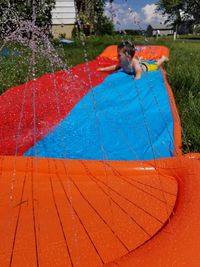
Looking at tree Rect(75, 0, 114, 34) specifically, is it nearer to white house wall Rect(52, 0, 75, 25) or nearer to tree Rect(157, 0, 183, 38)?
white house wall Rect(52, 0, 75, 25)

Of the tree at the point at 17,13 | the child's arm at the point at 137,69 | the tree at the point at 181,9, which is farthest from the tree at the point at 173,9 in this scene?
the child's arm at the point at 137,69

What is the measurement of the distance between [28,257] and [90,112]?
2302 mm

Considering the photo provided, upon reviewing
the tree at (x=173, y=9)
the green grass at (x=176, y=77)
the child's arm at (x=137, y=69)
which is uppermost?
the child's arm at (x=137, y=69)

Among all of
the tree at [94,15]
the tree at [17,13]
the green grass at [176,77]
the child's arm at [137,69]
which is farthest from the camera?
the tree at [94,15]

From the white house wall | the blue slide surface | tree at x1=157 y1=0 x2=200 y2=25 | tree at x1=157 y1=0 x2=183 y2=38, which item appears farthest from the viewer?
tree at x1=157 y1=0 x2=183 y2=38

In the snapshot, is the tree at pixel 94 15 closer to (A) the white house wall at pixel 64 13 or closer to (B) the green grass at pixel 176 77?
(A) the white house wall at pixel 64 13

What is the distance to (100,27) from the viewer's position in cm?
1862

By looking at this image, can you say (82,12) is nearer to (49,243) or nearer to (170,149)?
(170,149)

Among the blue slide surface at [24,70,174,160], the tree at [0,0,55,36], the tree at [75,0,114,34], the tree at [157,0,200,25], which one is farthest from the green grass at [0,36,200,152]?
the tree at [157,0,200,25]

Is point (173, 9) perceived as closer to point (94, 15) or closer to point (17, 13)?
point (94, 15)

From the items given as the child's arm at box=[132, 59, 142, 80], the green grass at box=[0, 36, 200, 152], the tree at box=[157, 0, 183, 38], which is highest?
the child's arm at box=[132, 59, 142, 80]

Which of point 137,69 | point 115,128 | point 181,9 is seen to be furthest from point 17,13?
point 181,9

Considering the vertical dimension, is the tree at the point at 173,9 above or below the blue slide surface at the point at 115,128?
below

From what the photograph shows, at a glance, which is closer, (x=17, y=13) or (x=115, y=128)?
(x=115, y=128)
